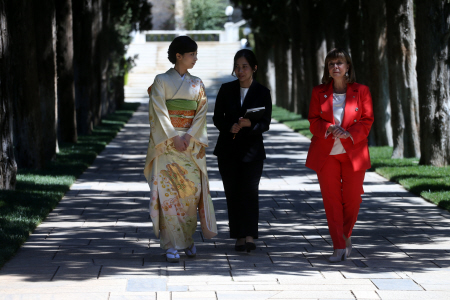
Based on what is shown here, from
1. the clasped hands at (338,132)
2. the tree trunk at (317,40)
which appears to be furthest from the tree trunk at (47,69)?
the tree trunk at (317,40)

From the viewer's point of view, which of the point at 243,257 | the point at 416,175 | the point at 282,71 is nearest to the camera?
the point at 243,257

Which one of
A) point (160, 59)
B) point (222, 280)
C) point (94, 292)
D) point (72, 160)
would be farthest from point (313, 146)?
point (160, 59)

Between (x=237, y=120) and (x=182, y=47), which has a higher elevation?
(x=182, y=47)

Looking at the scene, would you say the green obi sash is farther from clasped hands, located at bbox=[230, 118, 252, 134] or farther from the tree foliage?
the tree foliage

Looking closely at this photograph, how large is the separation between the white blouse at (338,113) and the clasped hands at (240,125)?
29.6 inches

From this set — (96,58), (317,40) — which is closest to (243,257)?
(96,58)

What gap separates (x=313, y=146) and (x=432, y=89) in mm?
7114

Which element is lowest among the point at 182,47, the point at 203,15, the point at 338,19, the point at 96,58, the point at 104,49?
the point at 182,47

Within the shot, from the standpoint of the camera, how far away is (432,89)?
1277 cm

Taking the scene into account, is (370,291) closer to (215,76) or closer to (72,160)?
(72,160)

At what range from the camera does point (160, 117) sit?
241 inches

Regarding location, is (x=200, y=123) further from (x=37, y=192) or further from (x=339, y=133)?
(x=37, y=192)

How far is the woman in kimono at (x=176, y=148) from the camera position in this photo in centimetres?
614

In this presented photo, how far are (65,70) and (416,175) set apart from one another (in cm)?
903
